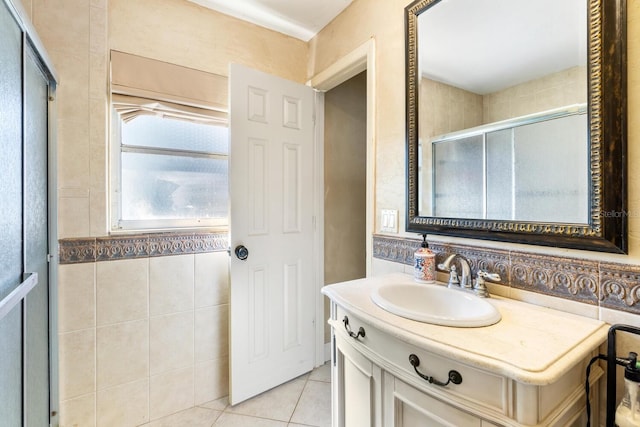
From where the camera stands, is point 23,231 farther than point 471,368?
Yes

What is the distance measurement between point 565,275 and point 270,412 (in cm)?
163

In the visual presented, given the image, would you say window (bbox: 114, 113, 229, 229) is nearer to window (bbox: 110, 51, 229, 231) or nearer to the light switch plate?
window (bbox: 110, 51, 229, 231)

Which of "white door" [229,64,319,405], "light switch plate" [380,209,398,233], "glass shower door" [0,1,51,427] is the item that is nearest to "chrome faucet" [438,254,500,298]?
"light switch plate" [380,209,398,233]

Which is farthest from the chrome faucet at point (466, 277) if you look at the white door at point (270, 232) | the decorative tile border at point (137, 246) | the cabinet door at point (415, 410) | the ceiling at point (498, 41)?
the decorative tile border at point (137, 246)

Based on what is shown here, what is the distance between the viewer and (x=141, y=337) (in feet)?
5.18

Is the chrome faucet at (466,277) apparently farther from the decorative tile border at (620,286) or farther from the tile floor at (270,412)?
the tile floor at (270,412)

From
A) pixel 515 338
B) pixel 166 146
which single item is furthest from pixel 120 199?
pixel 515 338

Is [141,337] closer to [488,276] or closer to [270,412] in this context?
[270,412]

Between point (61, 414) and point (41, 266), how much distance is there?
0.78m

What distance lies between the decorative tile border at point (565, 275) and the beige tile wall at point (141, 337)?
57.3 inches

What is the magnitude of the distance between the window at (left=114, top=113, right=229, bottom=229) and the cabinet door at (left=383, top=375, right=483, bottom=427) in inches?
53.9

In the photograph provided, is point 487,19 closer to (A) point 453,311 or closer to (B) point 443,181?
(B) point 443,181

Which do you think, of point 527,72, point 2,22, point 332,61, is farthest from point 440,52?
point 2,22

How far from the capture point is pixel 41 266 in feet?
3.97
